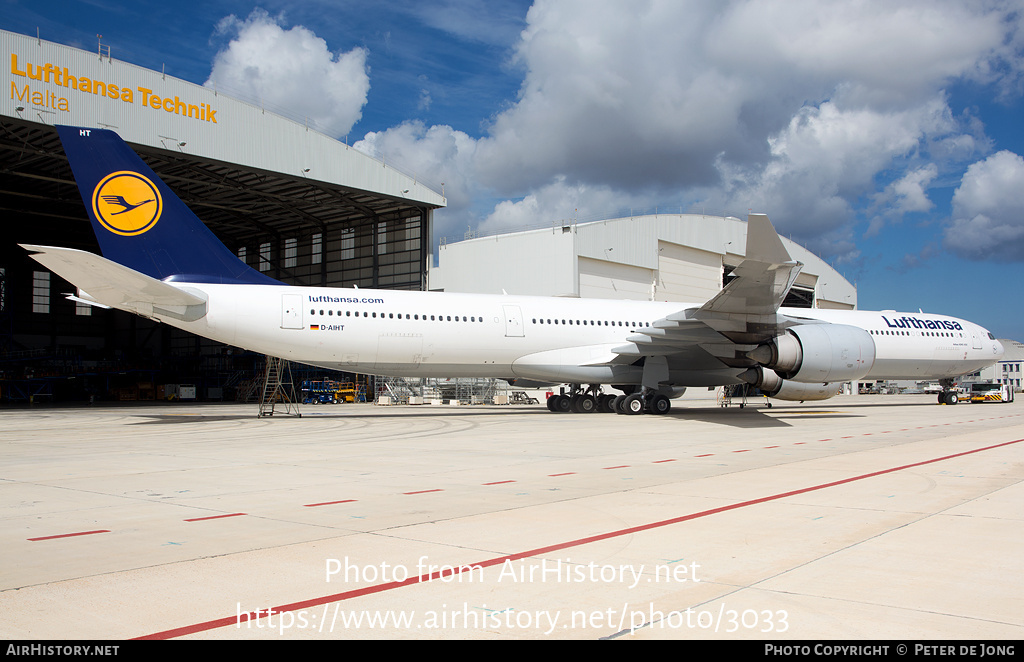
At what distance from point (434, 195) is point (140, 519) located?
3087cm

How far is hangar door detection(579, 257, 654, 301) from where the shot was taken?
1449 inches

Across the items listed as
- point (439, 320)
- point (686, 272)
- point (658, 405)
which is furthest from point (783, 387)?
point (686, 272)

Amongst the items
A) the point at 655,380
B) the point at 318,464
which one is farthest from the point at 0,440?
the point at 655,380

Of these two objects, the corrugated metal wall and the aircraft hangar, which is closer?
the corrugated metal wall

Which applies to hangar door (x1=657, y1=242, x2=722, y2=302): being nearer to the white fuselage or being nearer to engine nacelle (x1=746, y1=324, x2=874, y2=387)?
the white fuselage

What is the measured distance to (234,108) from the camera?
28672mm

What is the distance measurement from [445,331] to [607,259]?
1963cm

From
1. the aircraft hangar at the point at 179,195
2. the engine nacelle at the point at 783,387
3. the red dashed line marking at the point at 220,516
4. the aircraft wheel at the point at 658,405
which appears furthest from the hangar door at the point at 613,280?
the red dashed line marking at the point at 220,516

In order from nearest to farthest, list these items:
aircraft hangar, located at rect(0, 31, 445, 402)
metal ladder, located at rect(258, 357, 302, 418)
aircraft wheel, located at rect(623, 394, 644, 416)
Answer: aircraft wheel, located at rect(623, 394, 644, 416), metal ladder, located at rect(258, 357, 302, 418), aircraft hangar, located at rect(0, 31, 445, 402)

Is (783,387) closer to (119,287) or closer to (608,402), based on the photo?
(608,402)

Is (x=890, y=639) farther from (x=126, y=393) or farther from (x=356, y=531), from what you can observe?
(x=126, y=393)

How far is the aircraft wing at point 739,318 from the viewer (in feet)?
48.7

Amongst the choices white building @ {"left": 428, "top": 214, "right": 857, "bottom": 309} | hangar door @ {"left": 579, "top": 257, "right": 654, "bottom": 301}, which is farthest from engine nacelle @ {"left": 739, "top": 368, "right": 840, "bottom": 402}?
hangar door @ {"left": 579, "top": 257, "right": 654, "bottom": 301}

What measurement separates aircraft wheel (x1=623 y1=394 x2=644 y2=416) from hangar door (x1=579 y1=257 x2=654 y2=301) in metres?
15.7
